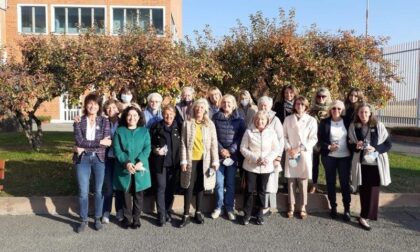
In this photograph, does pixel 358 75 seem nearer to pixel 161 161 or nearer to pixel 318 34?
pixel 318 34

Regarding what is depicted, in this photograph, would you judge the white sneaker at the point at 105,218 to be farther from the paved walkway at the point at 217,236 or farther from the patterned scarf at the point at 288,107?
the patterned scarf at the point at 288,107

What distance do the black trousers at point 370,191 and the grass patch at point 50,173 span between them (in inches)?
59.2

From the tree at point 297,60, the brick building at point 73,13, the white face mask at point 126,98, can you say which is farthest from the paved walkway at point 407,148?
the brick building at point 73,13

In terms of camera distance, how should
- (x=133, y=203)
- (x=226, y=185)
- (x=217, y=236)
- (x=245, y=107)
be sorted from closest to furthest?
(x=217, y=236) → (x=133, y=203) → (x=226, y=185) → (x=245, y=107)

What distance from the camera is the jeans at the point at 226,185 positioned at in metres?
6.17

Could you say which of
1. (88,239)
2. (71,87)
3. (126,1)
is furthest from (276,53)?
(126,1)

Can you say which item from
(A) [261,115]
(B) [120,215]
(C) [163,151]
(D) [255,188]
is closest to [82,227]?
(B) [120,215]

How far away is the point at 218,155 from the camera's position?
19.8 feet

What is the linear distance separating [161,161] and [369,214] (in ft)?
9.79

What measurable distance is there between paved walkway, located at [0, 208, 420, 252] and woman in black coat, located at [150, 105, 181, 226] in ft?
1.26

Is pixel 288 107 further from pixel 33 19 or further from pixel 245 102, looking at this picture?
pixel 33 19

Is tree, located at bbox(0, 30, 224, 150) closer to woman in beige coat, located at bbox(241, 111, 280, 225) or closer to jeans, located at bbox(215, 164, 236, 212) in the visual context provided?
jeans, located at bbox(215, 164, 236, 212)

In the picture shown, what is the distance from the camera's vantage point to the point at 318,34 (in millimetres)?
9938

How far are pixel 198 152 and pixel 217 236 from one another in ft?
3.83
